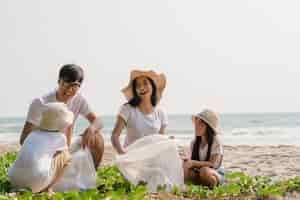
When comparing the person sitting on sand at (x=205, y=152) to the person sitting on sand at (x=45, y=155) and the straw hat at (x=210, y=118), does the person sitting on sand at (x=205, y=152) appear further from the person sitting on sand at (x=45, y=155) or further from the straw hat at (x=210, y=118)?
the person sitting on sand at (x=45, y=155)

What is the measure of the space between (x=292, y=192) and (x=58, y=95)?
3.03 meters

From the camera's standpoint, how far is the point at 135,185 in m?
5.82

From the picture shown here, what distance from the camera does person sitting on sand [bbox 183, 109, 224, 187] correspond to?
6430mm

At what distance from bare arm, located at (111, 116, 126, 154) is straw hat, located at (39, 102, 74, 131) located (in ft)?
3.33

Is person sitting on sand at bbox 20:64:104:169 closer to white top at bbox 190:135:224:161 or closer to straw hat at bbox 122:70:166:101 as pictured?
straw hat at bbox 122:70:166:101

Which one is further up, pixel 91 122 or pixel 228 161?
pixel 91 122

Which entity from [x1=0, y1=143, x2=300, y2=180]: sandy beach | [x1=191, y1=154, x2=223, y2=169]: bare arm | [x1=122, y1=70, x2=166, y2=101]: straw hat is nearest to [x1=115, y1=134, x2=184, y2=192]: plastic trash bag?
[x1=191, y1=154, x2=223, y2=169]: bare arm

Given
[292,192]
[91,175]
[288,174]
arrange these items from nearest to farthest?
[91,175]
[292,192]
[288,174]

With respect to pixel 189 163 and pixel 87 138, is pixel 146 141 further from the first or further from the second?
pixel 189 163

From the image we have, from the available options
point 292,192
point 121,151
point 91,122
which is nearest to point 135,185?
point 121,151

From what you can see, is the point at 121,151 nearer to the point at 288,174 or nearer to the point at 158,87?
the point at 158,87

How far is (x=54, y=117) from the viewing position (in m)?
5.20

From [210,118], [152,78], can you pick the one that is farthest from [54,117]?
[210,118]

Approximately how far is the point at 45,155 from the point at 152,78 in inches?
75.6
